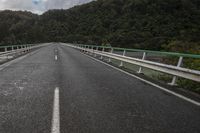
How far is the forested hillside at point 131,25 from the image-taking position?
6162 centimetres

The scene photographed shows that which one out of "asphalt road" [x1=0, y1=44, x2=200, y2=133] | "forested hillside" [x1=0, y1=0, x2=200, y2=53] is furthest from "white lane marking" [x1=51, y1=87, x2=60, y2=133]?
"forested hillside" [x1=0, y1=0, x2=200, y2=53]

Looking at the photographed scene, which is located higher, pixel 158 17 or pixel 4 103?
pixel 158 17

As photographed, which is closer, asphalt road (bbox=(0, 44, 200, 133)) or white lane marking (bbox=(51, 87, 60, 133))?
white lane marking (bbox=(51, 87, 60, 133))

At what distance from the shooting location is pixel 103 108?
19.7ft

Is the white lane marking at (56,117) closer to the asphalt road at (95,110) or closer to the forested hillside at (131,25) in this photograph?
the asphalt road at (95,110)

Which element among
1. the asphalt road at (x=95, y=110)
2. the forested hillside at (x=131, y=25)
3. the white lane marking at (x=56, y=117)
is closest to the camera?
the white lane marking at (x=56, y=117)

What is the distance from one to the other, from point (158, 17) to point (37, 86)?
264ft

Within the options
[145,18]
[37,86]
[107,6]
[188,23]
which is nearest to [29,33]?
[107,6]

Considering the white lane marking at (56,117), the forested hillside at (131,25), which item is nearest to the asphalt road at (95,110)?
the white lane marking at (56,117)

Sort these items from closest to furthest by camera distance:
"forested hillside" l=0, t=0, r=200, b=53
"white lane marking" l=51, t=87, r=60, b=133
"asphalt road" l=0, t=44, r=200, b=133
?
"white lane marking" l=51, t=87, r=60, b=133 → "asphalt road" l=0, t=44, r=200, b=133 → "forested hillside" l=0, t=0, r=200, b=53

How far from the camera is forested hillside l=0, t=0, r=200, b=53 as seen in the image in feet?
202

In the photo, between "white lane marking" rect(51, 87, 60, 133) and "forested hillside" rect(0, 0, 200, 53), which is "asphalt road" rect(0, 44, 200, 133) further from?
"forested hillside" rect(0, 0, 200, 53)

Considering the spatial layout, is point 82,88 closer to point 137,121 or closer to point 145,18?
point 137,121

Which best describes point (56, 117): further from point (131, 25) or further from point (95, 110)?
point (131, 25)
